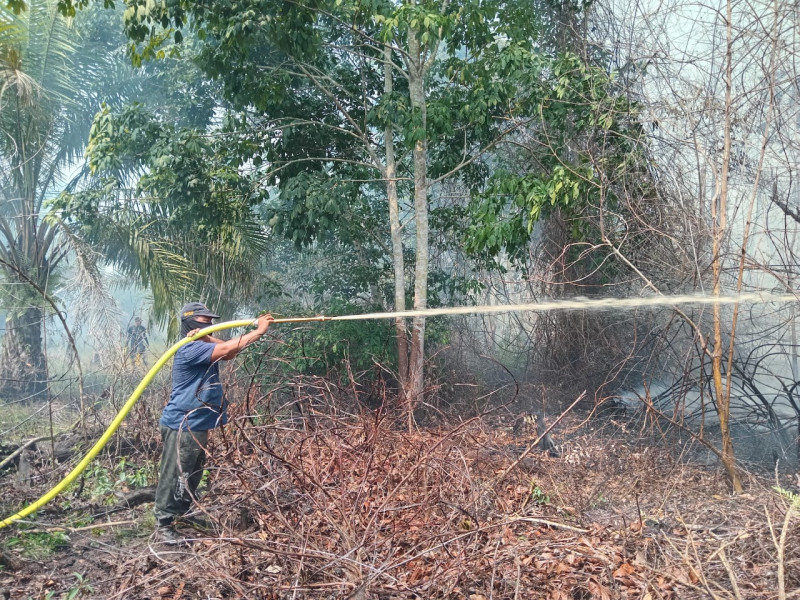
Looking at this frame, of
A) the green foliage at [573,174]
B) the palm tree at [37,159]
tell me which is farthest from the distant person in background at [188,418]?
the palm tree at [37,159]

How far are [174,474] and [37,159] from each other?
1087 centimetres

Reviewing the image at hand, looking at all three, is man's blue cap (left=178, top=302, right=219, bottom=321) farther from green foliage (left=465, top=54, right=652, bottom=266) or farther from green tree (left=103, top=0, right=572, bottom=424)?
green foliage (left=465, top=54, right=652, bottom=266)

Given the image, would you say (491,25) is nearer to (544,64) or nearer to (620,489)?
(544,64)

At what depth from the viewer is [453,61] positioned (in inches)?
371

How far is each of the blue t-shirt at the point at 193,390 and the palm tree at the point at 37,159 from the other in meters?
5.97

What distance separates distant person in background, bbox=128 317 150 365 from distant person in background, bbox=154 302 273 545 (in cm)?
459

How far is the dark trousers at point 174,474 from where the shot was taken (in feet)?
18.0

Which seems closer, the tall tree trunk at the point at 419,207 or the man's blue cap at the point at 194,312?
the man's blue cap at the point at 194,312

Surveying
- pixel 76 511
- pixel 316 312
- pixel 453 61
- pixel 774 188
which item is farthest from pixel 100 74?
pixel 774 188

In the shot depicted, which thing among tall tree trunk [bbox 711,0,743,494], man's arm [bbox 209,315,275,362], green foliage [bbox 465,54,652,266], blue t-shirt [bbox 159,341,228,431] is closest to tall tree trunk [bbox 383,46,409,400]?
green foliage [bbox 465,54,652,266]

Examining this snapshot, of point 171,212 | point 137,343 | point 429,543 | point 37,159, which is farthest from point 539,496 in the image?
point 37,159

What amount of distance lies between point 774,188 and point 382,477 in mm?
5043

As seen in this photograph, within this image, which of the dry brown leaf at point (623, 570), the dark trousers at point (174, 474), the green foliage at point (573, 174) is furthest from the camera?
the green foliage at point (573, 174)

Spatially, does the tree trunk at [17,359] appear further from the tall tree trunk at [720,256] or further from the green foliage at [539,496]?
the tall tree trunk at [720,256]
